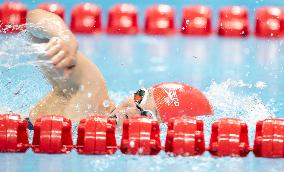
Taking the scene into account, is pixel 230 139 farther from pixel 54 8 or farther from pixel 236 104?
pixel 54 8

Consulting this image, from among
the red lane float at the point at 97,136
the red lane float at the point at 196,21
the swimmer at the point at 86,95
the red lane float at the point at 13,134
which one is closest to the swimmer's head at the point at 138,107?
the swimmer at the point at 86,95

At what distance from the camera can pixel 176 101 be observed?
11.1 ft

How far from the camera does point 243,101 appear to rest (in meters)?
4.20

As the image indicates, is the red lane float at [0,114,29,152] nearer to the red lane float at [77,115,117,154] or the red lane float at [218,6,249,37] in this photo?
the red lane float at [77,115,117,154]

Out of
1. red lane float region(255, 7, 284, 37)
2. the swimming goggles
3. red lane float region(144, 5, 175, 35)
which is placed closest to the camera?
the swimming goggles

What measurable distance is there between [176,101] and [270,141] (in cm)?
50

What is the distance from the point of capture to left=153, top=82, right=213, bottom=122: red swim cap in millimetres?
3367

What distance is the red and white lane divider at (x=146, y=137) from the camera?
3086 millimetres

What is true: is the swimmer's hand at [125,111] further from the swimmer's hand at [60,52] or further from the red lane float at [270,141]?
the red lane float at [270,141]

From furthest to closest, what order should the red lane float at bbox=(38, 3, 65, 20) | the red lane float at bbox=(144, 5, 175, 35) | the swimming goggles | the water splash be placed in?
the red lane float at bbox=(38, 3, 65, 20) < the red lane float at bbox=(144, 5, 175, 35) < the water splash < the swimming goggles

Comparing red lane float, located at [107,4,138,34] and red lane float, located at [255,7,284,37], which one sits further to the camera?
red lane float, located at [107,4,138,34]

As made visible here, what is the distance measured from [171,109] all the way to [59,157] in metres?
0.57

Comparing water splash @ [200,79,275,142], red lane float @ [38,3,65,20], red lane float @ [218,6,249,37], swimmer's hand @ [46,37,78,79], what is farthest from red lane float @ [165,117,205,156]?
red lane float @ [38,3,65,20]

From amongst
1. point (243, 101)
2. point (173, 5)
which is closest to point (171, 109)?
point (243, 101)
